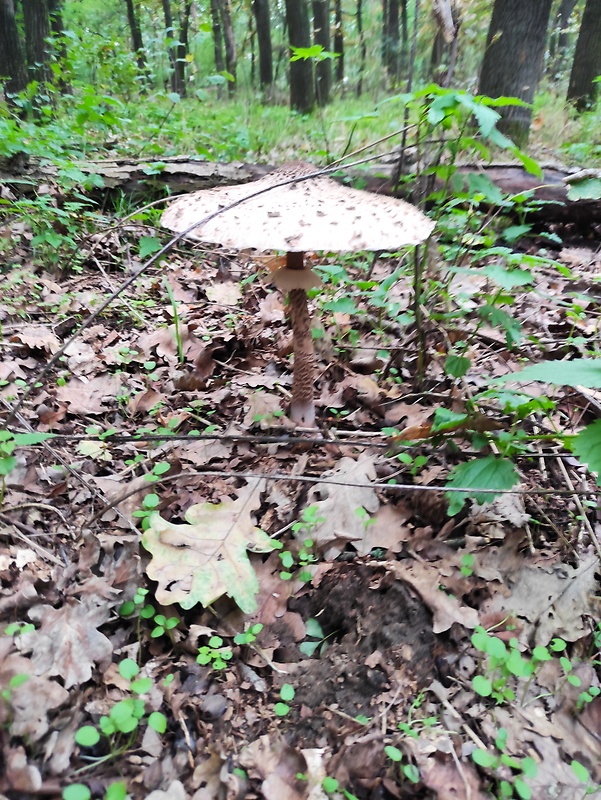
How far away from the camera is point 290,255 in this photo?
2.37 meters

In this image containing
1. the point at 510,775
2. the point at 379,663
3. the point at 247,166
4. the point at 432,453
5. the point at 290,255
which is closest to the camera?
the point at 510,775

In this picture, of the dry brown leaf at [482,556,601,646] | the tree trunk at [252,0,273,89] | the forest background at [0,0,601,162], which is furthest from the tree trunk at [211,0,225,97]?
the dry brown leaf at [482,556,601,646]

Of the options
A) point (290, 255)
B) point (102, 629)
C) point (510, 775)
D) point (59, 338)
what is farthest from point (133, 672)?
point (59, 338)

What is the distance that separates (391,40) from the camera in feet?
60.1

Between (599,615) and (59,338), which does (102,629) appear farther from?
(59,338)

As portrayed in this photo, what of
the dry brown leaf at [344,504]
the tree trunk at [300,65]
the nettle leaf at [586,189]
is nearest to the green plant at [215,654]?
the dry brown leaf at [344,504]

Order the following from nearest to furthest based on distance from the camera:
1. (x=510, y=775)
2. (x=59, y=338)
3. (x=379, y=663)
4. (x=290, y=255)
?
(x=510, y=775) → (x=379, y=663) → (x=290, y=255) → (x=59, y=338)

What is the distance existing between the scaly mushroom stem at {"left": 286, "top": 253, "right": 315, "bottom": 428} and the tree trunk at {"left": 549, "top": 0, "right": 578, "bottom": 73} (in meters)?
17.4

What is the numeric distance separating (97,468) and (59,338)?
127 cm

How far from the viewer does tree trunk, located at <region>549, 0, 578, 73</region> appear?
1706 cm

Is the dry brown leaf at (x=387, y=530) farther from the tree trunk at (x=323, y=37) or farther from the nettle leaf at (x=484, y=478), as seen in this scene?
the tree trunk at (x=323, y=37)

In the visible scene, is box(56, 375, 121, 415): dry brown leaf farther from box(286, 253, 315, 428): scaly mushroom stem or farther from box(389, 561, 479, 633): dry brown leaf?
box(389, 561, 479, 633): dry brown leaf

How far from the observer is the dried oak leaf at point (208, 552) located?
1.73 meters

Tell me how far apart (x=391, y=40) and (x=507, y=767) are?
22.3m
